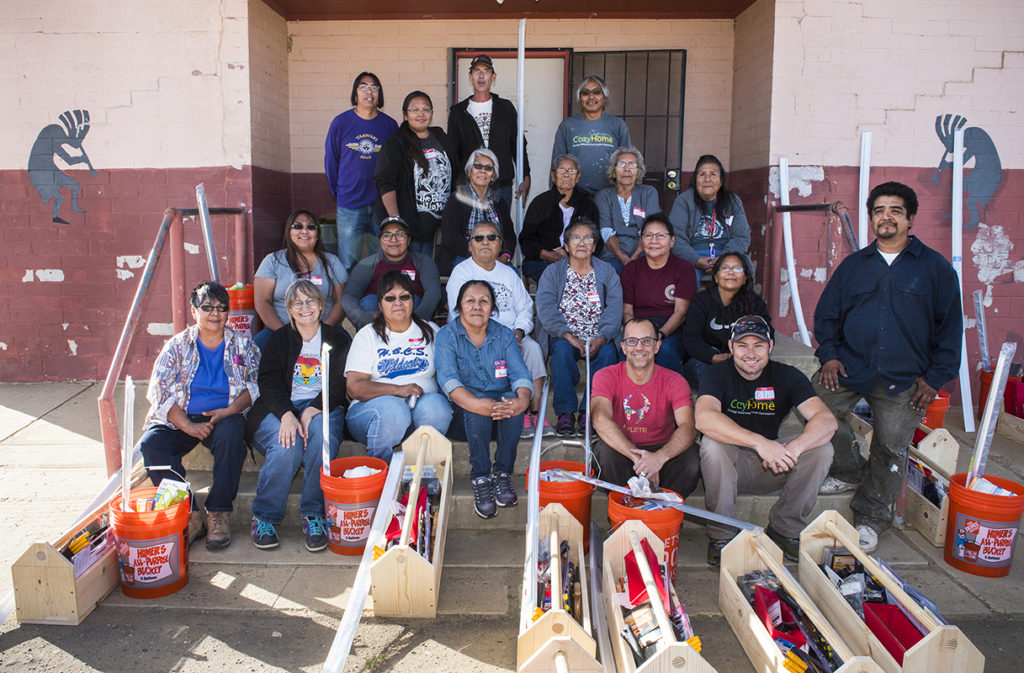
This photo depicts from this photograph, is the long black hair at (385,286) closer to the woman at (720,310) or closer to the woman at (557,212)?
the woman at (557,212)

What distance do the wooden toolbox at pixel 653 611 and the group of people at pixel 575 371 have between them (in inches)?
22.2

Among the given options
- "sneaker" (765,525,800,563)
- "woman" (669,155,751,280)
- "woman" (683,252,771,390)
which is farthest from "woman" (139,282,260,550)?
"woman" (669,155,751,280)

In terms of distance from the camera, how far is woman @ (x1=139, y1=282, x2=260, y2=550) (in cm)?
384

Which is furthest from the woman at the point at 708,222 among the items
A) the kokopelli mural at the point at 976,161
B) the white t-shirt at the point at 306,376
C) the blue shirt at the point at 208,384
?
the blue shirt at the point at 208,384

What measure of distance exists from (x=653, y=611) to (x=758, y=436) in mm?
1275

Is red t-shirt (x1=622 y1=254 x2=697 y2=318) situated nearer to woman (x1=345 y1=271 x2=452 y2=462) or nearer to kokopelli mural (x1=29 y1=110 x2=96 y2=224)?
woman (x1=345 y1=271 x2=452 y2=462)

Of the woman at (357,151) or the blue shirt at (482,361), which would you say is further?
the woman at (357,151)

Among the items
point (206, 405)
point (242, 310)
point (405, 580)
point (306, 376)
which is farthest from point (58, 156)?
point (405, 580)

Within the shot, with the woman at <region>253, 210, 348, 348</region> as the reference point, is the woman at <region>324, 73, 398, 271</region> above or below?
above

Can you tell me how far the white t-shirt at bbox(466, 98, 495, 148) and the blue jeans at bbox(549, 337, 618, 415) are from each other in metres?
2.02

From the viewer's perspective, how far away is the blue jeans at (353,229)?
5.88 m

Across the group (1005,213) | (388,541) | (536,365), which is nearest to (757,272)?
(1005,213)

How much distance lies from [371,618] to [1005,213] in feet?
19.7

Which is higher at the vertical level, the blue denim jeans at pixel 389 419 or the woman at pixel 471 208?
the woman at pixel 471 208
